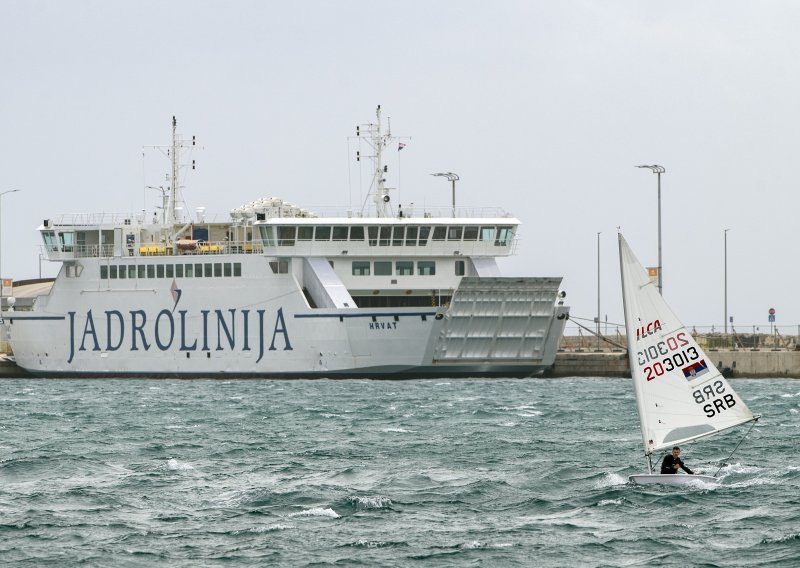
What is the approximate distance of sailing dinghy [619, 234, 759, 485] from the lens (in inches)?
1198

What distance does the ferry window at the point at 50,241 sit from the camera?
260ft

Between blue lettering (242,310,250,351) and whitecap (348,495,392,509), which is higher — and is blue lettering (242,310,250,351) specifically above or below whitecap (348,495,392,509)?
above

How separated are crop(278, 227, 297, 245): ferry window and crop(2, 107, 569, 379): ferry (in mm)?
62

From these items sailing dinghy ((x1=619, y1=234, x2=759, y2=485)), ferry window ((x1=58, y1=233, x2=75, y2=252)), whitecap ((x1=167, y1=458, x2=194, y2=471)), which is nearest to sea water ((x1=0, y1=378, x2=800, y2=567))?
whitecap ((x1=167, y1=458, x2=194, y2=471))

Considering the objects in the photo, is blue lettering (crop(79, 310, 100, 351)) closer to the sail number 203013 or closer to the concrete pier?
the concrete pier

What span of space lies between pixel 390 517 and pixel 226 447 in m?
12.8

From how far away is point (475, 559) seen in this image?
24562 mm

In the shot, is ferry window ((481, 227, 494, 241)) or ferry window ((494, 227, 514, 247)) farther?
ferry window ((494, 227, 514, 247))

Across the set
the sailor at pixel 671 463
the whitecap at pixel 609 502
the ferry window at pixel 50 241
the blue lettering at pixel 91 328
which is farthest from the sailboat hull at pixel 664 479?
the ferry window at pixel 50 241

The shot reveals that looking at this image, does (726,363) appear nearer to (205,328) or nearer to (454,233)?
(454,233)

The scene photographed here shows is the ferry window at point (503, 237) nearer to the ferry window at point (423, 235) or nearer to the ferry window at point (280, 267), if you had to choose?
the ferry window at point (423, 235)

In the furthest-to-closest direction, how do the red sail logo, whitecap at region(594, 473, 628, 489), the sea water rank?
whitecap at region(594, 473, 628, 489) < the red sail logo < the sea water

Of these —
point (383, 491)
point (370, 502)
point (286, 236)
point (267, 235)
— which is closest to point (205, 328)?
point (267, 235)

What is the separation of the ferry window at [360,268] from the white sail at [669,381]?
42.2 metres
